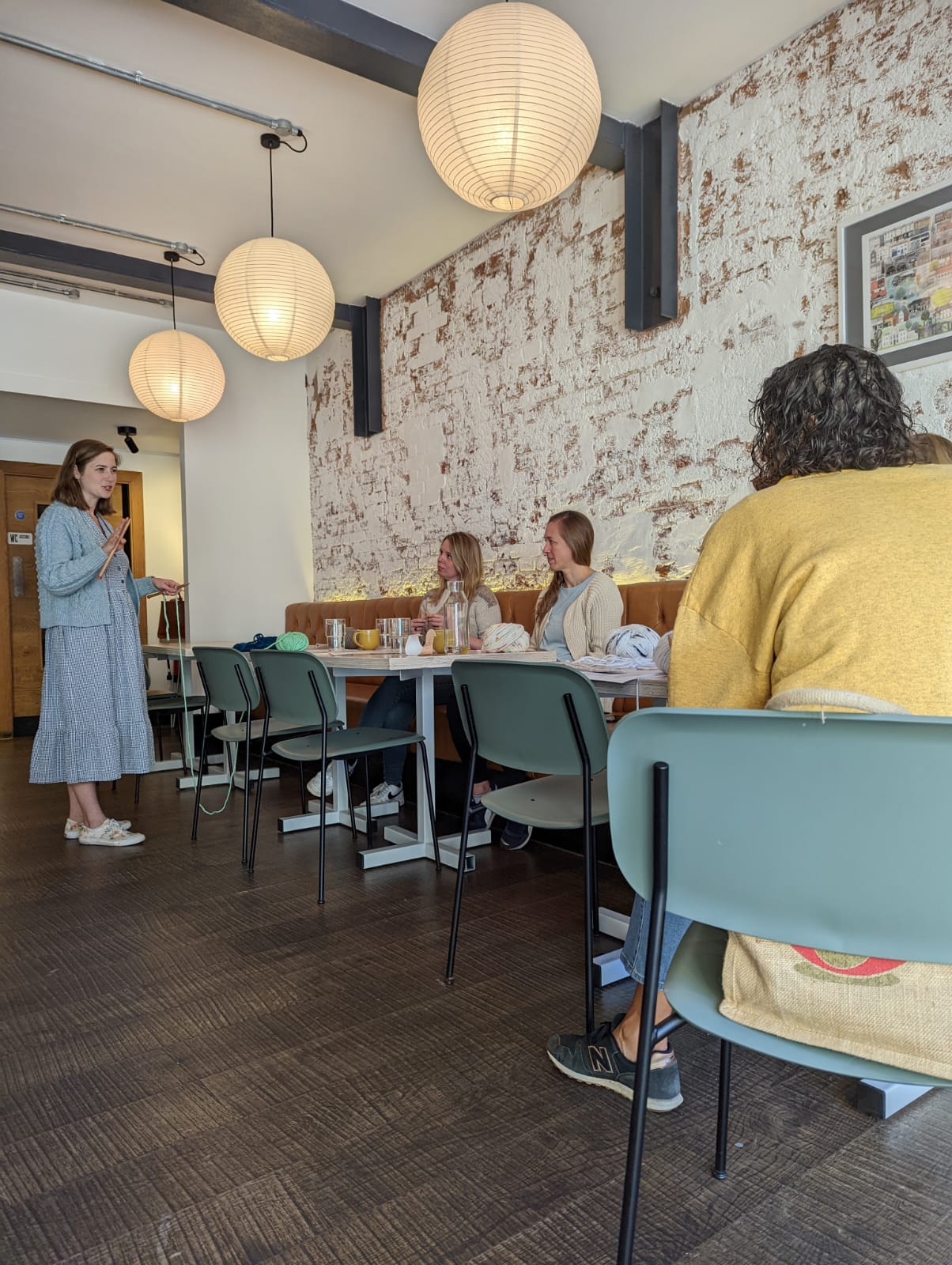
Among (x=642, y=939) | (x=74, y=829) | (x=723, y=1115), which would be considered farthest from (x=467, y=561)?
(x=723, y=1115)

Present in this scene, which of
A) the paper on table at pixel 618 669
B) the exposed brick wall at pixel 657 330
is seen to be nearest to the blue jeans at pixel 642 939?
the paper on table at pixel 618 669

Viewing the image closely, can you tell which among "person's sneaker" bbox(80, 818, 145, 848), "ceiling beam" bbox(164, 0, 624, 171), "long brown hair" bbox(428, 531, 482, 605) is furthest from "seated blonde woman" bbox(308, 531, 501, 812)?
"ceiling beam" bbox(164, 0, 624, 171)

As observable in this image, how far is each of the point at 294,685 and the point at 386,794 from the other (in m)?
1.03

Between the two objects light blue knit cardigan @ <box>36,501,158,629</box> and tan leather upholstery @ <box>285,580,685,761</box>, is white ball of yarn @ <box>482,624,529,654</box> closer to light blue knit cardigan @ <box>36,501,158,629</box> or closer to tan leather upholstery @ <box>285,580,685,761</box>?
tan leather upholstery @ <box>285,580,685,761</box>

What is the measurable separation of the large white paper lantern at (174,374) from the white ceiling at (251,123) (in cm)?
67

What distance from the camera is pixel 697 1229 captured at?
1167mm

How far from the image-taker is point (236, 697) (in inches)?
128

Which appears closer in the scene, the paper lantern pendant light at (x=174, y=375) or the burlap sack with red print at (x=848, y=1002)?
the burlap sack with red print at (x=848, y=1002)

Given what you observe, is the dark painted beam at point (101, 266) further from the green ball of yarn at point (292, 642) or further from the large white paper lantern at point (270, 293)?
the green ball of yarn at point (292, 642)

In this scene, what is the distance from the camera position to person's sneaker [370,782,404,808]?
3.63 metres

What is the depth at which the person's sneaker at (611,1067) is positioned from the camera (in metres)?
1.48

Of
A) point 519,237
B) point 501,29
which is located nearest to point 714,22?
point 501,29

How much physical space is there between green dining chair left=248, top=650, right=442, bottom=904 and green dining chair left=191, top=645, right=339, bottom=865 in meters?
0.11

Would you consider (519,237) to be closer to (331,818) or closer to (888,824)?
(331,818)
